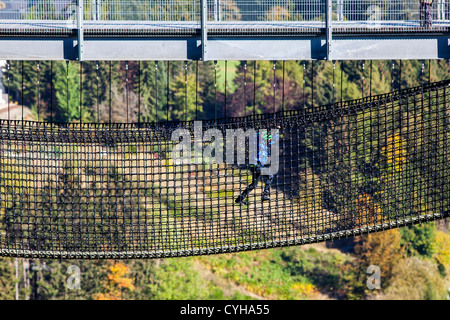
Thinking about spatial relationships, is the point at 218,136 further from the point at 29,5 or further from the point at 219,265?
the point at 219,265

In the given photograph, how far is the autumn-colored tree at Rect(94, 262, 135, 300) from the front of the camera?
23172 millimetres

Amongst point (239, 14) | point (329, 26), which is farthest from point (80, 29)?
point (329, 26)

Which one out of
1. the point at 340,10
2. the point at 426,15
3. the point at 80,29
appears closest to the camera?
the point at 80,29

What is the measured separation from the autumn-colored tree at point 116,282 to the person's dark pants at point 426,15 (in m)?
17.0

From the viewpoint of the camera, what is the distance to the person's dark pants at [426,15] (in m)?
7.28

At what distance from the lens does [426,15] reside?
7312mm

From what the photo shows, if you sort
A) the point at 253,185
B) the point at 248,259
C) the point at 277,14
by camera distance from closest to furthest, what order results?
the point at 277,14 → the point at 253,185 → the point at 248,259

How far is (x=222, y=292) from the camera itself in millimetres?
23719

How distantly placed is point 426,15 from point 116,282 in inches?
685

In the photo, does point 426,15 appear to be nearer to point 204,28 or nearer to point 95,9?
point 204,28

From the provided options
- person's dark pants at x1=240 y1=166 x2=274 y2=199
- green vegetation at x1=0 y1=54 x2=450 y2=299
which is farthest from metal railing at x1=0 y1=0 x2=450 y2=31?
green vegetation at x1=0 y1=54 x2=450 y2=299

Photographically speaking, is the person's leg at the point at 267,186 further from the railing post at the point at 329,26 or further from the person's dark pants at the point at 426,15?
the person's dark pants at the point at 426,15

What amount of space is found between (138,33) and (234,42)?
0.85 metres

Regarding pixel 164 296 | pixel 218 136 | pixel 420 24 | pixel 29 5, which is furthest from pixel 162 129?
pixel 164 296
